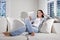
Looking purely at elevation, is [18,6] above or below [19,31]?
above

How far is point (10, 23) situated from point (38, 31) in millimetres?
754

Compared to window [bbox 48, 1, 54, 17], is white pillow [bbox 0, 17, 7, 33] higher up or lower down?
lower down

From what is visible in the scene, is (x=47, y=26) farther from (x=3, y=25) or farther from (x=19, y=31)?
(x=3, y=25)

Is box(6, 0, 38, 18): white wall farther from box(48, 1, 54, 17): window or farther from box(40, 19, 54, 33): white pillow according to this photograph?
box(40, 19, 54, 33): white pillow

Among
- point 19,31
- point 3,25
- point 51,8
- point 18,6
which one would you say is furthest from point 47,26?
point 18,6

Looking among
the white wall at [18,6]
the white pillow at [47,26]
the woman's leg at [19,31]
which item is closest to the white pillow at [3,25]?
the woman's leg at [19,31]

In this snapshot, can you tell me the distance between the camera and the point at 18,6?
24.2 feet

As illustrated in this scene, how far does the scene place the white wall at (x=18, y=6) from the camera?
726 centimetres

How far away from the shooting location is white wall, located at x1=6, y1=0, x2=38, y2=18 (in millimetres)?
7258

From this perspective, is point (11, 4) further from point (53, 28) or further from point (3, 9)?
point (53, 28)

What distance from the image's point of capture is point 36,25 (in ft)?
12.1

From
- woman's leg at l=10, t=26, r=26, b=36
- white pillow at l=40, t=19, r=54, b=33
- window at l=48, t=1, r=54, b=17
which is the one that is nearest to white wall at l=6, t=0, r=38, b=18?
window at l=48, t=1, r=54, b=17

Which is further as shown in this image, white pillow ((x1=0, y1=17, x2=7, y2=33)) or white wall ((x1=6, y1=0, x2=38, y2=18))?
white wall ((x1=6, y1=0, x2=38, y2=18))

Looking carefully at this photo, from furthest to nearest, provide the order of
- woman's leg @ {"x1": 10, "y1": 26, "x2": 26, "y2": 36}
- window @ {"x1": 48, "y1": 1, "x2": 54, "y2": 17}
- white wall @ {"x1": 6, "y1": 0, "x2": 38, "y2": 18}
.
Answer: white wall @ {"x1": 6, "y1": 0, "x2": 38, "y2": 18} < window @ {"x1": 48, "y1": 1, "x2": 54, "y2": 17} < woman's leg @ {"x1": 10, "y1": 26, "x2": 26, "y2": 36}
